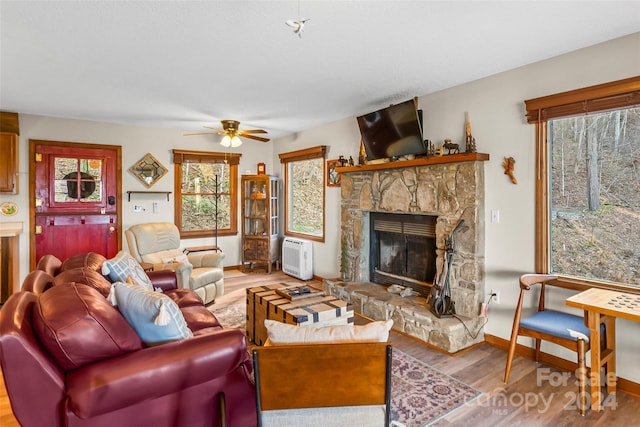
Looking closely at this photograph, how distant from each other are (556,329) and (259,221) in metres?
4.81

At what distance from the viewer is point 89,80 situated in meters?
3.33

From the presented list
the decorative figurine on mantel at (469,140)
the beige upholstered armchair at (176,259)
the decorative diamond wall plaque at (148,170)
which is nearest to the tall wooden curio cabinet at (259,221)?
the decorative diamond wall plaque at (148,170)

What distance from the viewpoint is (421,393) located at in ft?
7.94

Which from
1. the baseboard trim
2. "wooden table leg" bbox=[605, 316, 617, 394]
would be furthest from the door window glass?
"wooden table leg" bbox=[605, 316, 617, 394]

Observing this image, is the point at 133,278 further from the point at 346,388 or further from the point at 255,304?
the point at 346,388

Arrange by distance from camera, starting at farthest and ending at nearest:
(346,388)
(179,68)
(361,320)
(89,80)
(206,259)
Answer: (206,259) < (361,320) < (89,80) < (179,68) < (346,388)

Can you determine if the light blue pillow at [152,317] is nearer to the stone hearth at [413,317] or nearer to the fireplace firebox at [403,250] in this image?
the stone hearth at [413,317]

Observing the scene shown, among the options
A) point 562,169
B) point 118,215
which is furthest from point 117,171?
point 562,169

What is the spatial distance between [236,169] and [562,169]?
15.9ft

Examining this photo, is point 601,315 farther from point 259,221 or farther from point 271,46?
point 259,221

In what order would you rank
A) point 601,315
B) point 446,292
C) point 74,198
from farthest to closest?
point 74,198 → point 446,292 → point 601,315

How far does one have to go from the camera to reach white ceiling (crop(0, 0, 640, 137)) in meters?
2.10

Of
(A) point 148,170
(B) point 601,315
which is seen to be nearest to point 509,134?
(B) point 601,315

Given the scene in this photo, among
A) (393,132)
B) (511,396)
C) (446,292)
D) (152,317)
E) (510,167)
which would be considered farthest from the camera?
(393,132)
